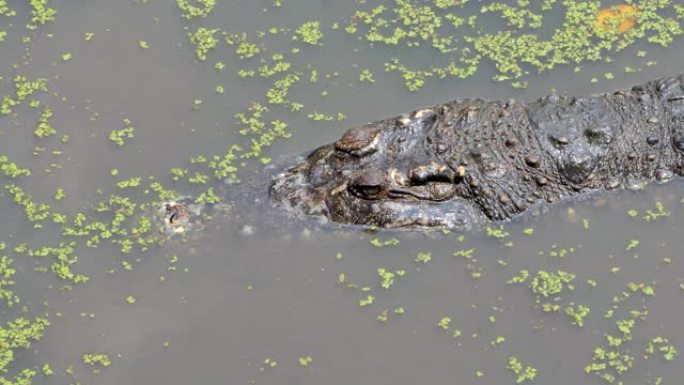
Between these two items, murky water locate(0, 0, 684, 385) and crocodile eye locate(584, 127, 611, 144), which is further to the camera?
crocodile eye locate(584, 127, 611, 144)

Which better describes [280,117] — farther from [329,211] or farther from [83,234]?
[83,234]

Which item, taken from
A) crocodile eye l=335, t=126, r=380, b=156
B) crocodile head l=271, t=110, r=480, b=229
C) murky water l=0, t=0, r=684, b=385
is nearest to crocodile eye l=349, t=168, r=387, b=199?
crocodile head l=271, t=110, r=480, b=229

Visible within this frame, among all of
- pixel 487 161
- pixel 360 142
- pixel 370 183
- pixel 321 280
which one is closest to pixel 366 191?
pixel 370 183

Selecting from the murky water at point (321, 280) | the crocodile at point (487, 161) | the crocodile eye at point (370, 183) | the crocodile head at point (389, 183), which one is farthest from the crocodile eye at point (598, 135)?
the crocodile eye at point (370, 183)

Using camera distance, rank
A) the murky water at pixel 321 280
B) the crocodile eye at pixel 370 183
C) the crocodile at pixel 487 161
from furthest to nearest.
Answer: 1. the crocodile at pixel 487 161
2. the crocodile eye at pixel 370 183
3. the murky water at pixel 321 280

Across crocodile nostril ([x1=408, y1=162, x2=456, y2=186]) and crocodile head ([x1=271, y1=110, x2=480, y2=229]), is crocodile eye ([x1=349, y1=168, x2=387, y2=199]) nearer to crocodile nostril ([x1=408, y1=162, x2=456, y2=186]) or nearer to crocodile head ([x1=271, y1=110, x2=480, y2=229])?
crocodile head ([x1=271, y1=110, x2=480, y2=229])

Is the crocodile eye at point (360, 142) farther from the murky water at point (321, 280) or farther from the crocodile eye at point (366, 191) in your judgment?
the murky water at point (321, 280)

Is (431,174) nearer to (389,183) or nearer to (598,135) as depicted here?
(389,183)

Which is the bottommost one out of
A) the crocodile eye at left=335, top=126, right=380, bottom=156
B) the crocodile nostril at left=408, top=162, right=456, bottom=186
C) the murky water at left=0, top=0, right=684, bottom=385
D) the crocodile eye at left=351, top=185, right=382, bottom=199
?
the murky water at left=0, top=0, right=684, bottom=385
